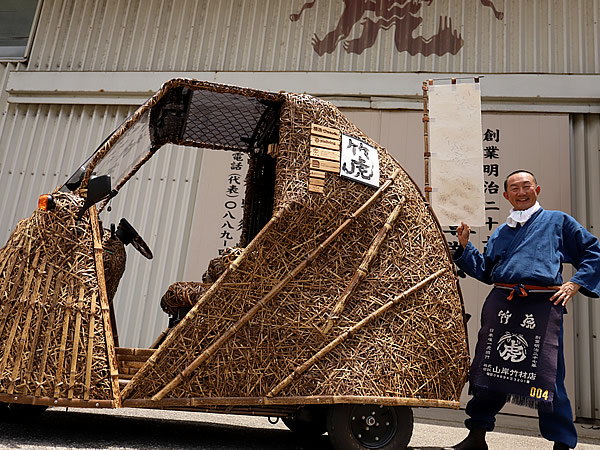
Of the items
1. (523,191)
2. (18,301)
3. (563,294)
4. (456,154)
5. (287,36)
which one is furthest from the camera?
(287,36)

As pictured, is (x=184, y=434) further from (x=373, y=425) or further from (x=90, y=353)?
(x=373, y=425)

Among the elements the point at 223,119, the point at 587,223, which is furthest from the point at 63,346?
the point at 587,223

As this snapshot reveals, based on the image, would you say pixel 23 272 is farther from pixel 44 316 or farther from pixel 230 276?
pixel 230 276

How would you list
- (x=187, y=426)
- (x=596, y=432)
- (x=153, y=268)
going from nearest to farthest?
(x=187, y=426)
(x=596, y=432)
(x=153, y=268)

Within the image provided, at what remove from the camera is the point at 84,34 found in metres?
7.32

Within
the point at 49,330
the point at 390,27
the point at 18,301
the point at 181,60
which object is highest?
the point at 390,27

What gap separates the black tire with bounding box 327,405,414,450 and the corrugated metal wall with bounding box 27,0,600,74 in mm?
4880

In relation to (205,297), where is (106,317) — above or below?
below

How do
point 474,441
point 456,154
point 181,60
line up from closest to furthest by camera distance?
point 474,441
point 456,154
point 181,60

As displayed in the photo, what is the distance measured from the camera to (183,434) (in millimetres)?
3148

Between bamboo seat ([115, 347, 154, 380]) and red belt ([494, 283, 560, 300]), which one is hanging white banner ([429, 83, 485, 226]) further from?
bamboo seat ([115, 347, 154, 380])

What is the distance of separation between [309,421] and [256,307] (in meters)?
0.88

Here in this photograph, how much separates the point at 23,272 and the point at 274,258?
126cm

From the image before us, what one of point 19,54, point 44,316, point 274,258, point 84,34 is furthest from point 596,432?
point 19,54
